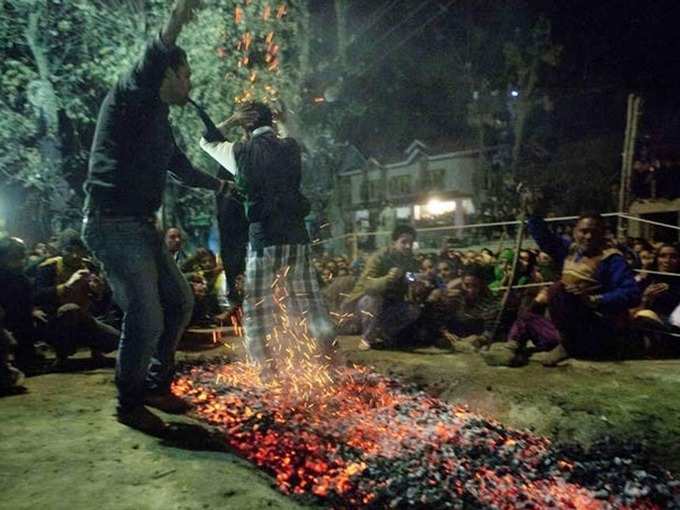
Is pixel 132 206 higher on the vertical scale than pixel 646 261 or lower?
higher

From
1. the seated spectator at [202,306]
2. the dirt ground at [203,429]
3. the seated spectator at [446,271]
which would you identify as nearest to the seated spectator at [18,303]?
the dirt ground at [203,429]

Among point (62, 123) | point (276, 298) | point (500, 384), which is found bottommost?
point (500, 384)

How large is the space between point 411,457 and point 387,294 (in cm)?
414

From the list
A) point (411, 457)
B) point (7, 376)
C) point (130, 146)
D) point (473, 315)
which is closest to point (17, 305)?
point (7, 376)

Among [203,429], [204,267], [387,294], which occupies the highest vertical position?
[204,267]

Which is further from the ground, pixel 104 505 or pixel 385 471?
pixel 104 505

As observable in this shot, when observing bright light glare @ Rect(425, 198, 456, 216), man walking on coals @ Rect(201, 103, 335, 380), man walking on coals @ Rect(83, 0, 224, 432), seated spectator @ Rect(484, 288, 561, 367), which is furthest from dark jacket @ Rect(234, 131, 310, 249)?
bright light glare @ Rect(425, 198, 456, 216)

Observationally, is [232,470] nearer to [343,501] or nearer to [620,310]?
[343,501]

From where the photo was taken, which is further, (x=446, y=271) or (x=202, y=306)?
(x=446, y=271)

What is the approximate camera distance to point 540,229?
242 inches

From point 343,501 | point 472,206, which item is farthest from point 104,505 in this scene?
point 472,206

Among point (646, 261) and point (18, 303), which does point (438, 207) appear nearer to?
Result: point (646, 261)

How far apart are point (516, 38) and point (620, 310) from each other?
85.0 feet

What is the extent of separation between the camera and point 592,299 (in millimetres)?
5660
